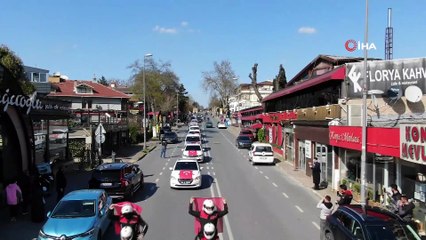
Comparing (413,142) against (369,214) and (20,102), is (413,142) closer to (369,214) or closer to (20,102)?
(369,214)

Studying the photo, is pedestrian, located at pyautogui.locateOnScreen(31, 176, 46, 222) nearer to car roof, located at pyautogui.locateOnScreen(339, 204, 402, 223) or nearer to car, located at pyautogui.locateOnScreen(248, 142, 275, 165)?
car roof, located at pyautogui.locateOnScreen(339, 204, 402, 223)

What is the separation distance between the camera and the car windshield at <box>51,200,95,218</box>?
12930mm

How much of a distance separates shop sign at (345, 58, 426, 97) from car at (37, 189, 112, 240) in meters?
14.2

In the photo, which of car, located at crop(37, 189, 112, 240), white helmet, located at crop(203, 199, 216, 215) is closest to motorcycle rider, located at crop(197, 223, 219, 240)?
white helmet, located at crop(203, 199, 216, 215)

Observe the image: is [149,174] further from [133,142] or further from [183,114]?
[183,114]

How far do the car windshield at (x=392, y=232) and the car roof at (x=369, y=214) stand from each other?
30 cm

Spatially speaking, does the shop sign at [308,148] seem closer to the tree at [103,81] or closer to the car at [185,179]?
the car at [185,179]

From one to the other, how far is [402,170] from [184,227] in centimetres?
808

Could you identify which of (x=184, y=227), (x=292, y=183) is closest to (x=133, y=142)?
(x=292, y=183)

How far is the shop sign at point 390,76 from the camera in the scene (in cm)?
2159

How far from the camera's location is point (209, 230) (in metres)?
9.25

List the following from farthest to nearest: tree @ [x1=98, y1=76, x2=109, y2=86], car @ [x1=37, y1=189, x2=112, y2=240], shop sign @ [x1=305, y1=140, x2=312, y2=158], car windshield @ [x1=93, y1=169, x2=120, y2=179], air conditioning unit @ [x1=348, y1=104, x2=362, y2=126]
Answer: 1. tree @ [x1=98, y1=76, x2=109, y2=86]
2. shop sign @ [x1=305, y1=140, x2=312, y2=158]
3. air conditioning unit @ [x1=348, y1=104, x2=362, y2=126]
4. car windshield @ [x1=93, y1=169, x2=120, y2=179]
5. car @ [x1=37, y1=189, x2=112, y2=240]

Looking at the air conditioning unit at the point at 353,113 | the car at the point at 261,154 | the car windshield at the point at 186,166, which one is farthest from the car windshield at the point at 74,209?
the car at the point at 261,154

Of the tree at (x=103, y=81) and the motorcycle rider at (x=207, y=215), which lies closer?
the motorcycle rider at (x=207, y=215)
